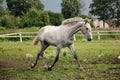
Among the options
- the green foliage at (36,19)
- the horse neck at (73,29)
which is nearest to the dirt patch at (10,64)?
the horse neck at (73,29)

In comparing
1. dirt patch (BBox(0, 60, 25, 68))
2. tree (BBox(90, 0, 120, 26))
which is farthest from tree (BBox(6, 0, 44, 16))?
dirt patch (BBox(0, 60, 25, 68))

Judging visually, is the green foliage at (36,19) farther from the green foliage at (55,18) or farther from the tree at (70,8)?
the tree at (70,8)

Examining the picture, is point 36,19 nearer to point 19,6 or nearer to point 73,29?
point 19,6

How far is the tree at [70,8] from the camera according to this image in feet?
242

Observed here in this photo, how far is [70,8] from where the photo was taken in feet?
244

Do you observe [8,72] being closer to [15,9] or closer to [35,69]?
[35,69]

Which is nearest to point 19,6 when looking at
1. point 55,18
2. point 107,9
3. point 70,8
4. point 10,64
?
point 70,8

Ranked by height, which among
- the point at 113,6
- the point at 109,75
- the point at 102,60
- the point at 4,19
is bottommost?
the point at 113,6

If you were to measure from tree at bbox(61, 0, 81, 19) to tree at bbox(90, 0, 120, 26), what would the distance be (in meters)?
7.17

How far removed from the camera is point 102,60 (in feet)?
49.9

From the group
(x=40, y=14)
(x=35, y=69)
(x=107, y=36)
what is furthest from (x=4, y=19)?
(x=35, y=69)

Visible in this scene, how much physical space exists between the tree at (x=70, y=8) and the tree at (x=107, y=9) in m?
7.17

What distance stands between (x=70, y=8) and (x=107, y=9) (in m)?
11.1

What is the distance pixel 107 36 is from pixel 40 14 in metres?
18.9
